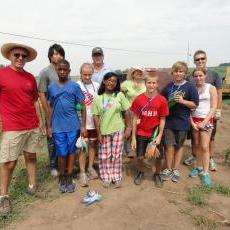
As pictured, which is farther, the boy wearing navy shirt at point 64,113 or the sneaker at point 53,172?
the sneaker at point 53,172

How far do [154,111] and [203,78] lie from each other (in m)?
0.97

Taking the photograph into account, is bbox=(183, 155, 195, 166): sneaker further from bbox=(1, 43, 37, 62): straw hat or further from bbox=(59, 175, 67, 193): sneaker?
bbox=(1, 43, 37, 62): straw hat

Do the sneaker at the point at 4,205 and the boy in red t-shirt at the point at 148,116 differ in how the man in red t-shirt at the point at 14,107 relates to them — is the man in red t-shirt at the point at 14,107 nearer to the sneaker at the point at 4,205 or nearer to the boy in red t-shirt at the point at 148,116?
the sneaker at the point at 4,205

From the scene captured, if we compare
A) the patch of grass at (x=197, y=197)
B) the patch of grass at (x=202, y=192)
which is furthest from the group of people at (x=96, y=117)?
the patch of grass at (x=197, y=197)

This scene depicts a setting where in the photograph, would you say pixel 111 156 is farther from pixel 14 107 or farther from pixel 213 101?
pixel 213 101

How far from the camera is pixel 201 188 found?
4.89m

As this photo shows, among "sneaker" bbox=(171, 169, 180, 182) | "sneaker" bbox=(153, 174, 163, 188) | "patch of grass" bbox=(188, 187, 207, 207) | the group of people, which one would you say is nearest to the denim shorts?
the group of people

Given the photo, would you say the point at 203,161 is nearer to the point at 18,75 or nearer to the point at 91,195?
the point at 91,195

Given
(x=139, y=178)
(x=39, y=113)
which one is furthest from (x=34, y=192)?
(x=139, y=178)

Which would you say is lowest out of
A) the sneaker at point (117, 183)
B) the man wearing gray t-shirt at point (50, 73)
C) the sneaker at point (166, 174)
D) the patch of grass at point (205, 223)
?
the patch of grass at point (205, 223)

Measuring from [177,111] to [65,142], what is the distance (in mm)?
1675

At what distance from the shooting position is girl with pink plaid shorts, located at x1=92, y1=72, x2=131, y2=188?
15.5 feet

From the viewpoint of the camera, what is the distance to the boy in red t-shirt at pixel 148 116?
15.3 feet

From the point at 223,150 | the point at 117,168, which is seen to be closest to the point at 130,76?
the point at 117,168
